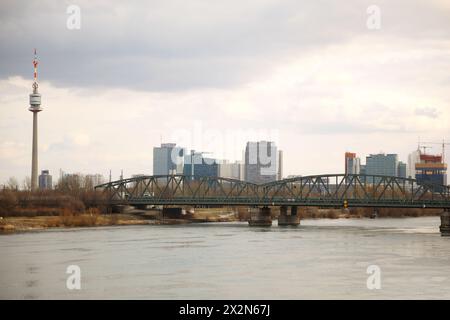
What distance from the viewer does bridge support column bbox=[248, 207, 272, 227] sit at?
138700 mm

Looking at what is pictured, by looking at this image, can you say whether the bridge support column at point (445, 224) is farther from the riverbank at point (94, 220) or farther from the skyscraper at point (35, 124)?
the skyscraper at point (35, 124)

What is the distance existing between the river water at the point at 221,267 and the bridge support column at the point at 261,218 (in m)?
42.9

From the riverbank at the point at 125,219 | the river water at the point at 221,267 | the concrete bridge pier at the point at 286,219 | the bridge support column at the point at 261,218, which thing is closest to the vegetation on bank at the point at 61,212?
the riverbank at the point at 125,219

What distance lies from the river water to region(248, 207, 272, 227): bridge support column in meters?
42.9

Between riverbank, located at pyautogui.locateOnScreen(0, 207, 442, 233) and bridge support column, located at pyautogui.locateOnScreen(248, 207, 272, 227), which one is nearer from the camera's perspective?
riverbank, located at pyautogui.locateOnScreen(0, 207, 442, 233)

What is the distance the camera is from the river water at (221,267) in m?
49.0

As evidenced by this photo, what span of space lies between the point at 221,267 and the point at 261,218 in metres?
78.6

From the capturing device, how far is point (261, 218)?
461 ft

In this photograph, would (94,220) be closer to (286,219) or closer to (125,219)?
(125,219)

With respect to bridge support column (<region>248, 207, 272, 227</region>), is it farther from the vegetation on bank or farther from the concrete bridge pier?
the vegetation on bank

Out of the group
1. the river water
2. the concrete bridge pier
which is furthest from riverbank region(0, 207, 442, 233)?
the concrete bridge pier
